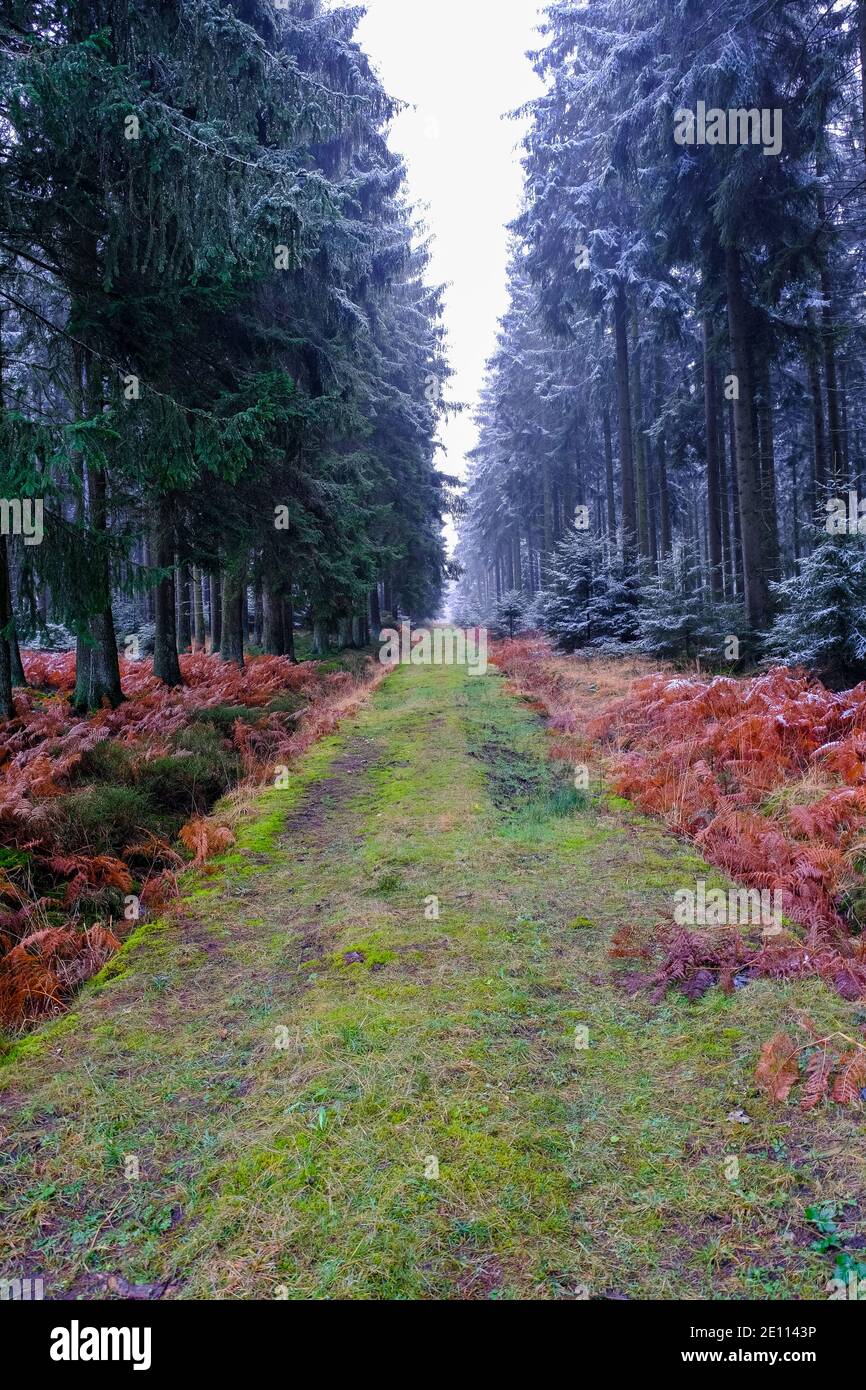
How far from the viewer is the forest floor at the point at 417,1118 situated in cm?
224

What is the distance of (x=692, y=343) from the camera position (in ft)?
66.6

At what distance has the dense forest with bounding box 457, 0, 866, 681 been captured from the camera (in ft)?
34.7

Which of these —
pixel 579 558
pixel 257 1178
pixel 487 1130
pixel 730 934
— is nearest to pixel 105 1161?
pixel 257 1178

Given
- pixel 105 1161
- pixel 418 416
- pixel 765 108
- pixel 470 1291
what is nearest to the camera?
pixel 470 1291

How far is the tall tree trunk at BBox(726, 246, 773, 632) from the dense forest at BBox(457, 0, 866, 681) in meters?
0.04

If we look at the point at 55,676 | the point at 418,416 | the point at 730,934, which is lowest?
the point at 730,934

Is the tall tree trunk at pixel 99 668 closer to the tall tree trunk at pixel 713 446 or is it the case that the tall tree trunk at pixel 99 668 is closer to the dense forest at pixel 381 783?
the dense forest at pixel 381 783

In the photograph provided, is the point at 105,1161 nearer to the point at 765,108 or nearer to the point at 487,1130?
the point at 487,1130

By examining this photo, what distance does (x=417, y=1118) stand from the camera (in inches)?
112

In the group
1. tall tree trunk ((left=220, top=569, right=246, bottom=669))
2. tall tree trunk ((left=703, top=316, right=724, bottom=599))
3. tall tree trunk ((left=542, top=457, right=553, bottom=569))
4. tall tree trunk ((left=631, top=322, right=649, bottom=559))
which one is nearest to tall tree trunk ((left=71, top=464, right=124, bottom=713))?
tall tree trunk ((left=220, top=569, right=246, bottom=669))

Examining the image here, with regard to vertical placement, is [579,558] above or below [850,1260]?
above

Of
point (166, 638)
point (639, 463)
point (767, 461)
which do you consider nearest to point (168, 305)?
point (166, 638)

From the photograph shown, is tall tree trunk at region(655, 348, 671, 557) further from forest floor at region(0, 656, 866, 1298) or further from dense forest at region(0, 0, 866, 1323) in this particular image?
forest floor at region(0, 656, 866, 1298)

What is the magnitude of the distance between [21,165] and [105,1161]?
9975 mm
